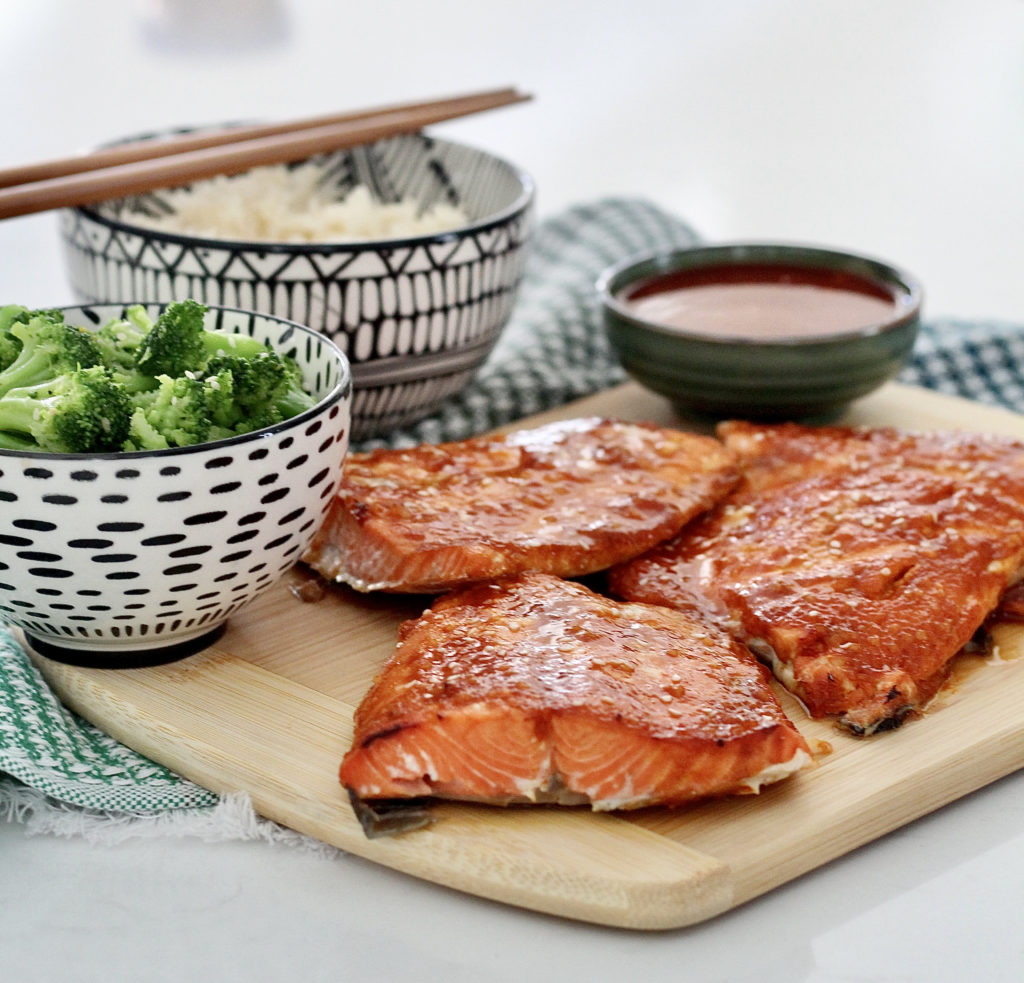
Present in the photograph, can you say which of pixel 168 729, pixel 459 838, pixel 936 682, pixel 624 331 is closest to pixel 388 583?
pixel 168 729

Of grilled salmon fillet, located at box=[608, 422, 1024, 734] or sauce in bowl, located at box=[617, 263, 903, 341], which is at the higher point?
sauce in bowl, located at box=[617, 263, 903, 341]

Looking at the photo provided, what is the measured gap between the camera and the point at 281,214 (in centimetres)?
359

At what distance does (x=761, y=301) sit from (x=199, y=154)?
157cm

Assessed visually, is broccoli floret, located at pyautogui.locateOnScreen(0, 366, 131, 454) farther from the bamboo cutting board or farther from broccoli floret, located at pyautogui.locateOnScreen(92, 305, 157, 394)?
the bamboo cutting board

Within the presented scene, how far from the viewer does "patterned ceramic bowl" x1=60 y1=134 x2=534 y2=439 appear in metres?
3.14

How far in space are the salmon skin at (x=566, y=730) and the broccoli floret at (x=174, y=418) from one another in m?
0.52

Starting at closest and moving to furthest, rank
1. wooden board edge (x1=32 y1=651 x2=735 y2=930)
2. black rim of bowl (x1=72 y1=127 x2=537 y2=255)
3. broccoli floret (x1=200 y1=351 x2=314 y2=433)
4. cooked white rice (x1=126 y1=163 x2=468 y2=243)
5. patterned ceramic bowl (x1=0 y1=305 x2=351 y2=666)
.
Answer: wooden board edge (x1=32 y1=651 x2=735 y2=930)
patterned ceramic bowl (x1=0 y1=305 x2=351 y2=666)
broccoli floret (x1=200 y1=351 x2=314 y2=433)
black rim of bowl (x1=72 y1=127 x2=537 y2=255)
cooked white rice (x1=126 y1=163 x2=468 y2=243)

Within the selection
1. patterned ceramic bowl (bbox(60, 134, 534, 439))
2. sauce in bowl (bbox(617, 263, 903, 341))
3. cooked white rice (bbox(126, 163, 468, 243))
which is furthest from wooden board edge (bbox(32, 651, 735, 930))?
sauce in bowl (bbox(617, 263, 903, 341))

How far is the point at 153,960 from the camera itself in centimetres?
195

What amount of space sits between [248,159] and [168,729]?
1672 mm

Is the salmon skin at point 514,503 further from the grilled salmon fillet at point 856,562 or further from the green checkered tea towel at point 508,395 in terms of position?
the green checkered tea towel at point 508,395

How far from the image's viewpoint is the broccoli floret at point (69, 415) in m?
2.14

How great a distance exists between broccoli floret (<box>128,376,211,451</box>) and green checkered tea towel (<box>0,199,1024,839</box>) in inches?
21.8

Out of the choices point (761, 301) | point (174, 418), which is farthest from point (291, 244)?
point (761, 301)
